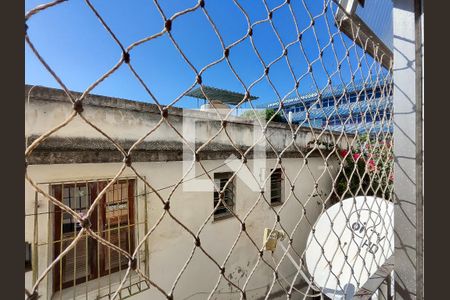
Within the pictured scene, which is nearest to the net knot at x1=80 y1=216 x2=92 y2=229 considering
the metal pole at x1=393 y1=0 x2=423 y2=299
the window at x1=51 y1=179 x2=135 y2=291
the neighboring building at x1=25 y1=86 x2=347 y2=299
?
the metal pole at x1=393 y1=0 x2=423 y2=299

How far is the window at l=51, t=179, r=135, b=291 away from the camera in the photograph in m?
2.23

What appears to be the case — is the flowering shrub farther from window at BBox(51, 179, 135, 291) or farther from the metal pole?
window at BBox(51, 179, 135, 291)

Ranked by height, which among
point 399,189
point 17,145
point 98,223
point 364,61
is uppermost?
point 364,61

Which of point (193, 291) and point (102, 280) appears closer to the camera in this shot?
Answer: point (102, 280)

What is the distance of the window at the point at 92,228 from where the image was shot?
223 cm

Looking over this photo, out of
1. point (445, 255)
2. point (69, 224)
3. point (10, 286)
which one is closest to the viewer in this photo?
point (10, 286)

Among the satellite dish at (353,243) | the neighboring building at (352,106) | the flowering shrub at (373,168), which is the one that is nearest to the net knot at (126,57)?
the neighboring building at (352,106)

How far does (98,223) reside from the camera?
238cm

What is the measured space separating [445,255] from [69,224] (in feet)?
8.79

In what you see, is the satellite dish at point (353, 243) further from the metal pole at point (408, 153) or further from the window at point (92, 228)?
the window at point (92, 228)

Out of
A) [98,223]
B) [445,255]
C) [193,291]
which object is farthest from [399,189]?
[193,291]

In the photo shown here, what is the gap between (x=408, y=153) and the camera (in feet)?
2.59

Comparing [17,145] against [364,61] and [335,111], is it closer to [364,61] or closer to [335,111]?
[335,111]

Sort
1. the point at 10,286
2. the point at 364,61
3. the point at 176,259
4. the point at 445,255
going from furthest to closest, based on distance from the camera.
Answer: the point at 176,259 → the point at 364,61 → the point at 445,255 → the point at 10,286
